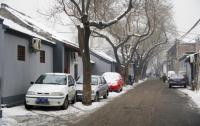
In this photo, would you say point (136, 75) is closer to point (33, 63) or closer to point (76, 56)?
point (76, 56)

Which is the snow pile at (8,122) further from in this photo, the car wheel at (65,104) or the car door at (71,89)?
the car door at (71,89)

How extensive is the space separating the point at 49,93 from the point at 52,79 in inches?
78.7

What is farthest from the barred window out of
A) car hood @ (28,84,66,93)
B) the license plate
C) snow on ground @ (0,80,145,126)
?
the license plate

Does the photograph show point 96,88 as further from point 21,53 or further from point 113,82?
point 113,82

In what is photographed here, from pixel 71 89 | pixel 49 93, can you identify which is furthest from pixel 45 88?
pixel 71 89

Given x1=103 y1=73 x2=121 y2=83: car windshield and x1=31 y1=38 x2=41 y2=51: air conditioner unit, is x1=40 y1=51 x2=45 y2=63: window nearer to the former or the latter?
x1=31 y1=38 x2=41 y2=51: air conditioner unit

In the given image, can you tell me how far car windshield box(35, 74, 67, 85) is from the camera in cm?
1814

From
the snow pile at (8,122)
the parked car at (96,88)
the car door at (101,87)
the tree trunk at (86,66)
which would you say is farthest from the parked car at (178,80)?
the snow pile at (8,122)

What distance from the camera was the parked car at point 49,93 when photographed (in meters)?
16.4

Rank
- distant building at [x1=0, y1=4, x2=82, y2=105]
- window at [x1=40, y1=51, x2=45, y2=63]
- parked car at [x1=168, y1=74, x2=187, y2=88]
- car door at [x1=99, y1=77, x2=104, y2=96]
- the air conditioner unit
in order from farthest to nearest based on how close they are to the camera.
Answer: parked car at [x1=168, y1=74, x2=187, y2=88], window at [x1=40, y1=51, x2=45, y2=63], car door at [x1=99, y1=77, x2=104, y2=96], the air conditioner unit, distant building at [x1=0, y1=4, x2=82, y2=105]

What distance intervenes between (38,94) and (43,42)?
7.97 meters

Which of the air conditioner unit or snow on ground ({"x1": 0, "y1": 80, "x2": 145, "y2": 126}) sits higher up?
the air conditioner unit

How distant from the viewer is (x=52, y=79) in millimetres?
18453

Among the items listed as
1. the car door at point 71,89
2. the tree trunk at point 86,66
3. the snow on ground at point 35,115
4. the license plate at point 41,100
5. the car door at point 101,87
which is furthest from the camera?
the car door at point 101,87
